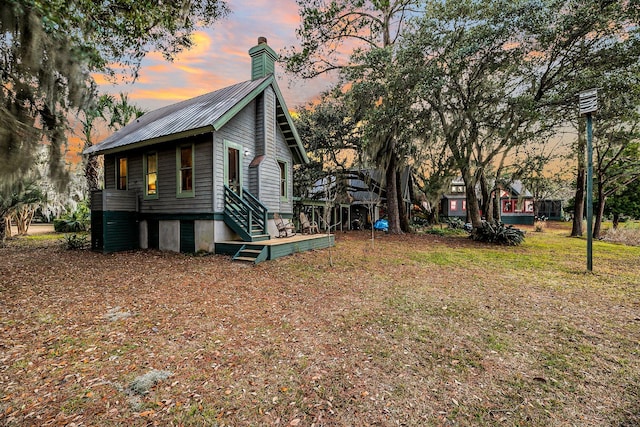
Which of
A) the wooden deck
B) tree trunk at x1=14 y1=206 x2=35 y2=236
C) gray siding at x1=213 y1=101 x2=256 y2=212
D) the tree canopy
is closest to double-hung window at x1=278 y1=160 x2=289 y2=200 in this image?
gray siding at x1=213 y1=101 x2=256 y2=212

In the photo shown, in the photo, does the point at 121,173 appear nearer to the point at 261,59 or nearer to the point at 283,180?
the point at 283,180

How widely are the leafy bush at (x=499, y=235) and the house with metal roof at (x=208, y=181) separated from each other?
25.7 ft

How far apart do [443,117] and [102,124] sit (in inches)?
811

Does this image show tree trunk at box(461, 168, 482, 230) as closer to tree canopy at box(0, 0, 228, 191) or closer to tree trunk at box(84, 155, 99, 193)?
tree canopy at box(0, 0, 228, 191)

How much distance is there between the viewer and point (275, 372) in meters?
2.78

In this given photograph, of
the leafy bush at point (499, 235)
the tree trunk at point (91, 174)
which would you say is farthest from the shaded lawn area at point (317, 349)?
the tree trunk at point (91, 174)

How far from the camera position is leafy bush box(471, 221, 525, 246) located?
11.9m

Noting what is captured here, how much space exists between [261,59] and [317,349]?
1073cm

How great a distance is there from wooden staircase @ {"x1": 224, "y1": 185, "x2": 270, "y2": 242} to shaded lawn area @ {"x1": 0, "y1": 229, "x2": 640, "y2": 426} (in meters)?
2.30

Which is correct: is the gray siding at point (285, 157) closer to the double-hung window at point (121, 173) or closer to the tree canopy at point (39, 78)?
the double-hung window at point (121, 173)

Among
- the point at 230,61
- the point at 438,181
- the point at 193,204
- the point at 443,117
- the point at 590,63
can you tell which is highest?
the point at 230,61

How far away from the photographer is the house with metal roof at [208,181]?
8.61 meters

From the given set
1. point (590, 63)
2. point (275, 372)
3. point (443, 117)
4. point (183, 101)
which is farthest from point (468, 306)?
point (183, 101)

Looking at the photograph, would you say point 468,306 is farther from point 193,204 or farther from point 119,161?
point 119,161
